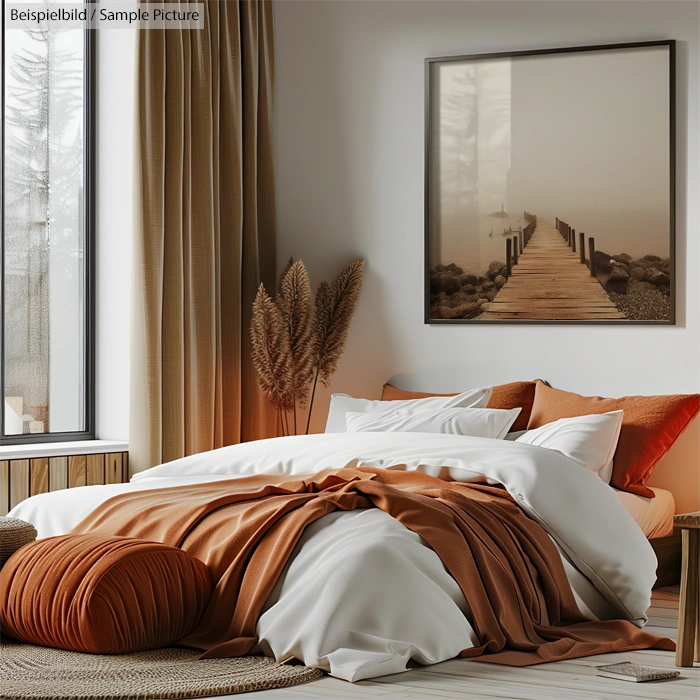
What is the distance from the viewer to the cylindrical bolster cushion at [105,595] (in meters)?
2.98

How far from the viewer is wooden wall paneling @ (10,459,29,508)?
4.61 meters

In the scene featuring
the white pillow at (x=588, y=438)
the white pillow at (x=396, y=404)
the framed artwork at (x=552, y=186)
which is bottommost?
the white pillow at (x=588, y=438)

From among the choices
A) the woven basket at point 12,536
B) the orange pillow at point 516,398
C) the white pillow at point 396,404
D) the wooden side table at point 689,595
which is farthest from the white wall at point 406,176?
the woven basket at point 12,536

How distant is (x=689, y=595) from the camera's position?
2.96 meters

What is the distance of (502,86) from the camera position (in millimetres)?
5234

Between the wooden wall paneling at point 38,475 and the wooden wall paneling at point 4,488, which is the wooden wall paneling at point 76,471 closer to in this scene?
the wooden wall paneling at point 38,475

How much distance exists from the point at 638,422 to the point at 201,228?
7.16ft

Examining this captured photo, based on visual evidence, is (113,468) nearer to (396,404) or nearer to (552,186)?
(396,404)

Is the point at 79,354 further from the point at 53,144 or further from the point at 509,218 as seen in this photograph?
the point at 509,218

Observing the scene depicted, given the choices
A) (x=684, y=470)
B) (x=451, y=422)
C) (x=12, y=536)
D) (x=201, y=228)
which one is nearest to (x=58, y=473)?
(x=201, y=228)

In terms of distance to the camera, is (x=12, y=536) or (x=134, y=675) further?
(x=12, y=536)

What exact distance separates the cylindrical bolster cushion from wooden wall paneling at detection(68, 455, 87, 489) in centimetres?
164

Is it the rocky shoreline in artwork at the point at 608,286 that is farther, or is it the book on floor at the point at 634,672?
the rocky shoreline in artwork at the point at 608,286

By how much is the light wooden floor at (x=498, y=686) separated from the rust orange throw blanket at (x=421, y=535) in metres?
0.10
